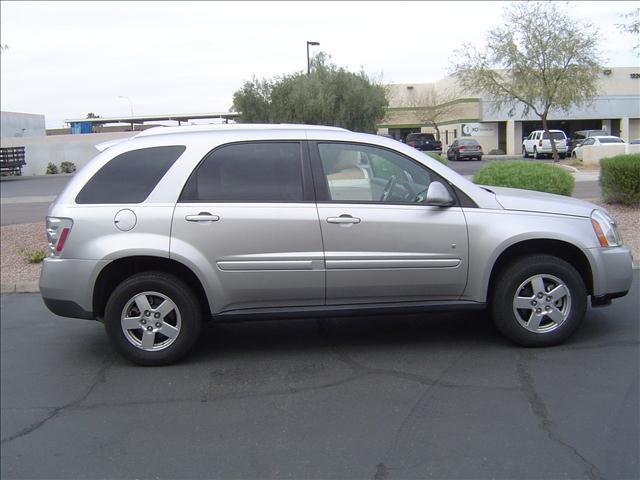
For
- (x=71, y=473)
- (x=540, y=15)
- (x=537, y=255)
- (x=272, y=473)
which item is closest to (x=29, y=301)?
(x=71, y=473)

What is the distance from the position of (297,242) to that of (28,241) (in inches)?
294

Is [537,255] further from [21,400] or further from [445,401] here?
[21,400]

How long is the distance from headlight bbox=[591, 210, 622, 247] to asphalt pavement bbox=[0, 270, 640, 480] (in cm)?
87

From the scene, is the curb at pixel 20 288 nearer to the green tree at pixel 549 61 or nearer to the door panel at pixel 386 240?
the door panel at pixel 386 240

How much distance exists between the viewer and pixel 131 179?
5.59 metres

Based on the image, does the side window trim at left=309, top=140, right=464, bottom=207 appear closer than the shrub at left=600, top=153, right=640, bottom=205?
Yes

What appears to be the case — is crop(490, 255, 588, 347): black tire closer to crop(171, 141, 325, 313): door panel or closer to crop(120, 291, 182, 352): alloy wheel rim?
crop(171, 141, 325, 313): door panel

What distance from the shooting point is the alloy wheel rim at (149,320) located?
Result: 5.46m

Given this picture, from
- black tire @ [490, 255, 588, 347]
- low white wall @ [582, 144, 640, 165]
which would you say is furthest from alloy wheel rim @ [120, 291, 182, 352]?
low white wall @ [582, 144, 640, 165]

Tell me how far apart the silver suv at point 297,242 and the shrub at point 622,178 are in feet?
22.0

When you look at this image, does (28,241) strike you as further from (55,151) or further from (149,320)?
(55,151)

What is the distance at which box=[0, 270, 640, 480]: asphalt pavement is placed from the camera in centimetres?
391

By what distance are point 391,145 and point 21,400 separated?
3552mm

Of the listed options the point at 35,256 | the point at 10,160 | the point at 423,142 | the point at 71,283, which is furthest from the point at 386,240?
the point at 10,160
